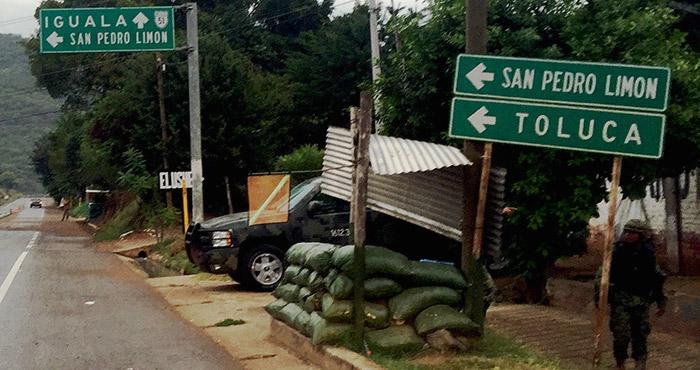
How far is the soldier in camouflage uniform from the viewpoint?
7.87m

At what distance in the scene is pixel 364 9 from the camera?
118ft

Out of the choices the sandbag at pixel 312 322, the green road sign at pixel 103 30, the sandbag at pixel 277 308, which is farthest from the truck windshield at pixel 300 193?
the green road sign at pixel 103 30

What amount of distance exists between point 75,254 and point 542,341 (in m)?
17.7

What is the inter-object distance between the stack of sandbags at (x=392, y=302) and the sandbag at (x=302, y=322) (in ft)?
0.31

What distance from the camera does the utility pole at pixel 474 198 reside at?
26.7 ft

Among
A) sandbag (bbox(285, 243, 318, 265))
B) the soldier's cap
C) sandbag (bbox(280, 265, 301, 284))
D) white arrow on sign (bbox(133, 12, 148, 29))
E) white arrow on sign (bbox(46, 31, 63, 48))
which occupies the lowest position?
sandbag (bbox(280, 265, 301, 284))

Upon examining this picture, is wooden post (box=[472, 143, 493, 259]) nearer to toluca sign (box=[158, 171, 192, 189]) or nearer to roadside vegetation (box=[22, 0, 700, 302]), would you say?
roadside vegetation (box=[22, 0, 700, 302])

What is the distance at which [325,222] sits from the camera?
13992mm

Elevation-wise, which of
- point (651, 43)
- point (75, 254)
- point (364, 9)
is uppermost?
point (364, 9)

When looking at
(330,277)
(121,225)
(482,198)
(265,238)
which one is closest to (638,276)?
(482,198)

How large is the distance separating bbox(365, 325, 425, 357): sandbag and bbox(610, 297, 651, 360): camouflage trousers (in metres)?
1.84

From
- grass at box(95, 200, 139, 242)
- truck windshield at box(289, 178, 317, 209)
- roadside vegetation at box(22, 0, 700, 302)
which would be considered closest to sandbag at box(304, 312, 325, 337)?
roadside vegetation at box(22, 0, 700, 302)

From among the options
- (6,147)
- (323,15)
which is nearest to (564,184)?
(323,15)

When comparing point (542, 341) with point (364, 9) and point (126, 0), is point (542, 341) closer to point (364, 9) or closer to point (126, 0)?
point (364, 9)
